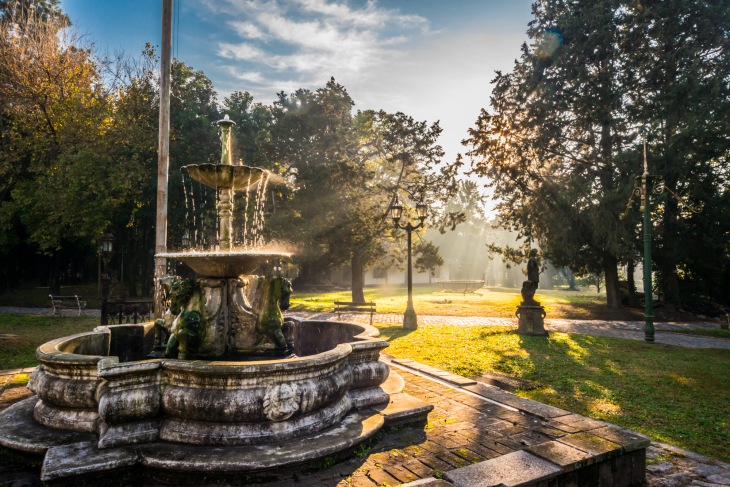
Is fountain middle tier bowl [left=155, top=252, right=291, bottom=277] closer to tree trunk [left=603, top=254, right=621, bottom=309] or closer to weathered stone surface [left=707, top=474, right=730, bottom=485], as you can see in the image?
weathered stone surface [left=707, top=474, right=730, bottom=485]

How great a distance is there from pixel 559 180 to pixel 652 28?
818 cm

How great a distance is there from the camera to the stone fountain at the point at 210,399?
3.55 meters

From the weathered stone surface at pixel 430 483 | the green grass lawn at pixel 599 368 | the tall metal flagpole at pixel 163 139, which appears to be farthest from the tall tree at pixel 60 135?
the weathered stone surface at pixel 430 483

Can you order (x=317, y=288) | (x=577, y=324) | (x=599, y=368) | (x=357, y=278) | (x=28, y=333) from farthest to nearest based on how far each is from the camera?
1. (x=317, y=288)
2. (x=357, y=278)
3. (x=577, y=324)
4. (x=28, y=333)
5. (x=599, y=368)

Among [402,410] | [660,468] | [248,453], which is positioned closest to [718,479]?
[660,468]

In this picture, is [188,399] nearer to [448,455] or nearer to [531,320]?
[448,455]

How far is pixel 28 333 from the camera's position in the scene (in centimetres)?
1236

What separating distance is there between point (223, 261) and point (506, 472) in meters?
3.58

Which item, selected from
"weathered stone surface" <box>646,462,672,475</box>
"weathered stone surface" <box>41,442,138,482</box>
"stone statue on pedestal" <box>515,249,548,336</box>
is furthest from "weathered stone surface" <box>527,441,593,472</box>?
"stone statue on pedestal" <box>515,249,548,336</box>

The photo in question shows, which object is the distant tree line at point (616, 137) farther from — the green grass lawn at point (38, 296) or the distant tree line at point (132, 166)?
the green grass lawn at point (38, 296)

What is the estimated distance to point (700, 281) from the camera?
853 inches

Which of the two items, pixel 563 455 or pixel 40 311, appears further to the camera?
pixel 40 311

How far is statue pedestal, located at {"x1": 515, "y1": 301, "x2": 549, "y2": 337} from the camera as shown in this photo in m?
13.4

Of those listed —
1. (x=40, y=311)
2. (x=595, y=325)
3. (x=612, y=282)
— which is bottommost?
(x=595, y=325)
